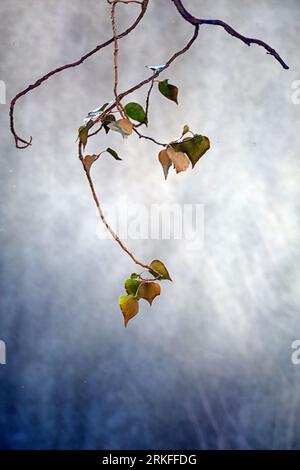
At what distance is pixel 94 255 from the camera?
256 cm

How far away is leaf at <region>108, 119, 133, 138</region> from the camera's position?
714mm

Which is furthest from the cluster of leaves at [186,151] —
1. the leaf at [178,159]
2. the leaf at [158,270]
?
the leaf at [158,270]

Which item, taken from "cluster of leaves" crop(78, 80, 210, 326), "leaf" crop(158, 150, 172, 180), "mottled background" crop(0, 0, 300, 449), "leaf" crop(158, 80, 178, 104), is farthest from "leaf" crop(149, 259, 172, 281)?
"mottled background" crop(0, 0, 300, 449)

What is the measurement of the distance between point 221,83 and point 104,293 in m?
1.14

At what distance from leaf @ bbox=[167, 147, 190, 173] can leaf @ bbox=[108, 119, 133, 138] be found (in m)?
0.06

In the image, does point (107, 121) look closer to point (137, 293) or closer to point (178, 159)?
point (178, 159)

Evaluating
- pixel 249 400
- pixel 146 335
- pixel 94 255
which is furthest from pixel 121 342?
pixel 249 400

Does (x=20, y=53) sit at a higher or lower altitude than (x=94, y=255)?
higher

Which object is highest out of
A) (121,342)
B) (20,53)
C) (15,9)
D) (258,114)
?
(15,9)

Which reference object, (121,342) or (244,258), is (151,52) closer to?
(244,258)

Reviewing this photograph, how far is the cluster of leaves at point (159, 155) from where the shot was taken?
71cm

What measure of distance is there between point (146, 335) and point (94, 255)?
0.45 meters

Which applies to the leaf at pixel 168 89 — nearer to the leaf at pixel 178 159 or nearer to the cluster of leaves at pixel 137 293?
the leaf at pixel 178 159
